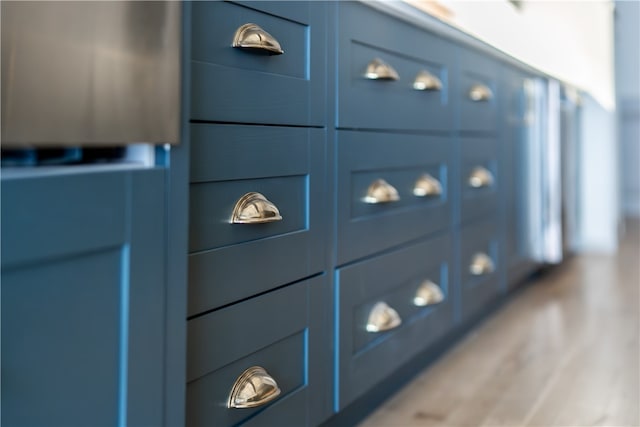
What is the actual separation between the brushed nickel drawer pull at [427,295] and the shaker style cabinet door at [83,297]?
0.94m

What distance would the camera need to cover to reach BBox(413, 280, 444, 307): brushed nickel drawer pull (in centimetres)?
165

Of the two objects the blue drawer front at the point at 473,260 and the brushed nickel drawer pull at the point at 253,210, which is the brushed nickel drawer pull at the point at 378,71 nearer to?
the brushed nickel drawer pull at the point at 253,210

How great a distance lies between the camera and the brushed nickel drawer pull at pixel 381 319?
4.63 feet

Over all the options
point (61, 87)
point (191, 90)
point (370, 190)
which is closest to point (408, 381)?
point (370, 190)

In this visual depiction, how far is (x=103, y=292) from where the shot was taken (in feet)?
2.38

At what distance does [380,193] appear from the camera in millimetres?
1431

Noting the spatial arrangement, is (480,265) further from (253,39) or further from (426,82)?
(253,39)

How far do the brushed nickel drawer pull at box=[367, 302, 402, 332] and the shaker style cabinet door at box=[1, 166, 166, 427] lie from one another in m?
0.67

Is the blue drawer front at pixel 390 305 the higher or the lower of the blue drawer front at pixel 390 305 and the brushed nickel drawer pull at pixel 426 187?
the lower

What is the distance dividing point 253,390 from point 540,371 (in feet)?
3.46

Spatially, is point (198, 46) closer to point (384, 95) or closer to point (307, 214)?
point (307, 214)

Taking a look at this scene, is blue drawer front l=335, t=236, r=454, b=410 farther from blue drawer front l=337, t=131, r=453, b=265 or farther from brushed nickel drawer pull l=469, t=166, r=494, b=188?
brushed nickel drawer pull l=469, t=166, r=494, b=188

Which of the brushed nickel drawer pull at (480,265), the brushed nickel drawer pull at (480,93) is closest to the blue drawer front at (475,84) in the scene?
the brushed nickel drawer pull at (480,93)

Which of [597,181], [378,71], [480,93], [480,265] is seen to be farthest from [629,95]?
[378,71]
